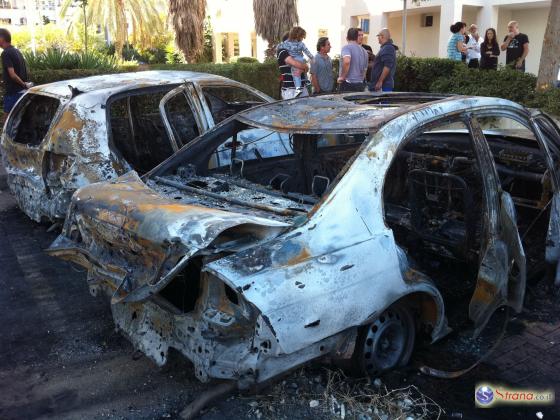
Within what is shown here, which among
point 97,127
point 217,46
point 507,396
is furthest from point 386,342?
point 217,46

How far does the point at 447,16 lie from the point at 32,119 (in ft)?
51.6

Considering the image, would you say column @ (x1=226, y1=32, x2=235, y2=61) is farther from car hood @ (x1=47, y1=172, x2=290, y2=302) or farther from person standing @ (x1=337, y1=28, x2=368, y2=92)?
car hood @ (x1=47, y1=172, x2=290, y2=302)

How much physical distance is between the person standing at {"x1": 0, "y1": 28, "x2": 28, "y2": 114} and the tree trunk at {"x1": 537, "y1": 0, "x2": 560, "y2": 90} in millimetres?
8754

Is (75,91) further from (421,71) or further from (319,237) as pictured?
(421,71)

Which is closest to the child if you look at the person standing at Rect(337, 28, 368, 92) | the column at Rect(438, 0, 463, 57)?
the person standing at Rect(337, 28, 368, 92)

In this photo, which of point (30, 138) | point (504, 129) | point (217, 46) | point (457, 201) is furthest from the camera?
point (217, 46)

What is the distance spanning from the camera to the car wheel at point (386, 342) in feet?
9.89

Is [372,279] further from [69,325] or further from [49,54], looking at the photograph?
[49,54]

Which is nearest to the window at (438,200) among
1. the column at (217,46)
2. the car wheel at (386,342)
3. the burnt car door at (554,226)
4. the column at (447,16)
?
the burnt car door at (554,226)

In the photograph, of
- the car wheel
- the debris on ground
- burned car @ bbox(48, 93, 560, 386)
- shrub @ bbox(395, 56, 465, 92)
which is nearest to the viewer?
burned car @ bbox(48, 93, 560, 386)

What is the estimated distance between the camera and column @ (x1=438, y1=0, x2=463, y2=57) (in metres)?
18.0

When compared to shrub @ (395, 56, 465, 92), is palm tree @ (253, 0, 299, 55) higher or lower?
higher

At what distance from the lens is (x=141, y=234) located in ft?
9.33

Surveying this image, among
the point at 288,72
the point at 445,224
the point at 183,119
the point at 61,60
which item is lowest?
the point at 445,224
